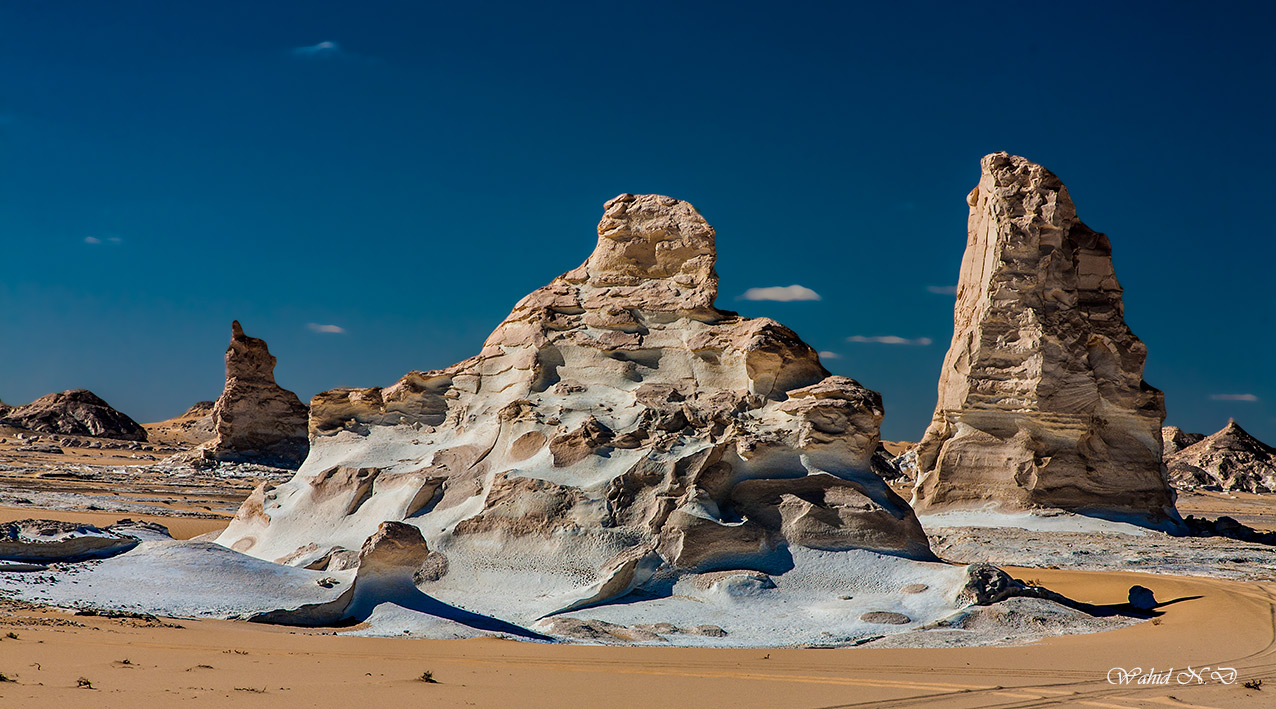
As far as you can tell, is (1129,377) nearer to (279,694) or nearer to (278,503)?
(278,503)

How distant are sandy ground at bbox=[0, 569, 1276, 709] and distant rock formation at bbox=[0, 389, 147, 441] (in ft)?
111

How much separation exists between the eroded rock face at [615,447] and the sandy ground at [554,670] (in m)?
2.01

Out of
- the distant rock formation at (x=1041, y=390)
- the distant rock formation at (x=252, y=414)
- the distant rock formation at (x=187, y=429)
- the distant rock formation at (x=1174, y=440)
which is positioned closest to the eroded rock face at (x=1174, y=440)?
the distant rock formation at (x=1174, y=440)

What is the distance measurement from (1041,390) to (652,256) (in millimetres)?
9783

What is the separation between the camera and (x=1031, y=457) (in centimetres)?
1869

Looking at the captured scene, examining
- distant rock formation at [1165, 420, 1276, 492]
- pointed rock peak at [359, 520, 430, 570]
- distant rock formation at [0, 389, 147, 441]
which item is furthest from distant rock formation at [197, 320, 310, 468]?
distant rock formation at [1165, 420, 1276, 492]

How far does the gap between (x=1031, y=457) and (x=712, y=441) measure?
1075cm

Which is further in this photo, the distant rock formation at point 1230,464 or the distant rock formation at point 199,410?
the distant rock formation at point 199,410

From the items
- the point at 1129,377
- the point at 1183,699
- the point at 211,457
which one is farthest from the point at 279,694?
the point at 211,457

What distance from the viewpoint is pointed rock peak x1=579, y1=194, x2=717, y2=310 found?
39.0 ft

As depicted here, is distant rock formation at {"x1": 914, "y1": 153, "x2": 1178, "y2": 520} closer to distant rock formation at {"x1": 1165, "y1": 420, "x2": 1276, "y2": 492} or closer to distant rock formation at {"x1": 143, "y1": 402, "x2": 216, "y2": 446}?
distant rock formation at {"x1": 1165, "y1": 420, "x2": 1276, "y2": 492}

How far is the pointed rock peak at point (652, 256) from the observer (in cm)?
1189

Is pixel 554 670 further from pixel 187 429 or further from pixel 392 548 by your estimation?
pixel 187 429

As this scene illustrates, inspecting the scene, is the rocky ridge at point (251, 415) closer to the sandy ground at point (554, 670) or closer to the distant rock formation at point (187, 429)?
the distant rock formation at point (187, 429)
